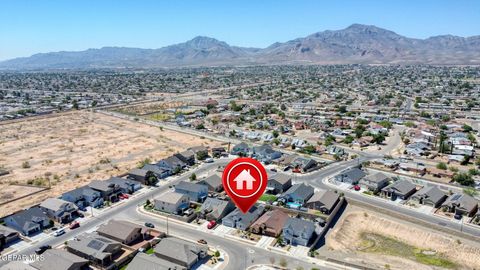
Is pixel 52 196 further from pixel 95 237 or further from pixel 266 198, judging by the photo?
pixel 266 198

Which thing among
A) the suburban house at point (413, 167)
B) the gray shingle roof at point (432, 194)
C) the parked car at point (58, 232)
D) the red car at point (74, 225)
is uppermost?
the gray shingle roof at point (432, 194)

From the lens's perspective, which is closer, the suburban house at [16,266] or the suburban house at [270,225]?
the suburban house at [16,266]

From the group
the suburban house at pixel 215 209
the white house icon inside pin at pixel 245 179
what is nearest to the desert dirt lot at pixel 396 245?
the suburban house at pixel 215 209

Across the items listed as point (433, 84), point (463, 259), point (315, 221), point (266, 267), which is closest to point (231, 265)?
point (266, 267)

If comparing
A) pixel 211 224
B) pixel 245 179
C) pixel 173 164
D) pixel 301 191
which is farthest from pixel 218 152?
pixel 245 179

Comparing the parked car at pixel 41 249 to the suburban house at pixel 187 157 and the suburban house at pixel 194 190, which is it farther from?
the suburban house at pixel 187 157

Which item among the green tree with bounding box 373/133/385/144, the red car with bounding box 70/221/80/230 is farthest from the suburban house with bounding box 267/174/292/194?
the green tree with bounding box 373/133/385/144
